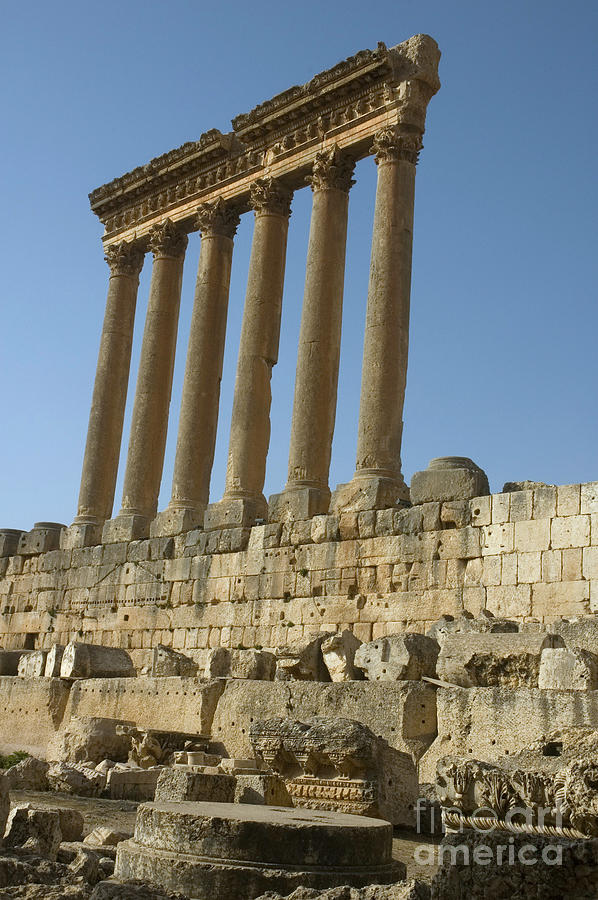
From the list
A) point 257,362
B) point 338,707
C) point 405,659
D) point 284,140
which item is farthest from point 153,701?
point 284,140

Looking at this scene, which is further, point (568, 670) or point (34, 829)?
point (568, 670)

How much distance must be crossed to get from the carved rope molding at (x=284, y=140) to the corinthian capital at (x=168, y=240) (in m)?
0.24

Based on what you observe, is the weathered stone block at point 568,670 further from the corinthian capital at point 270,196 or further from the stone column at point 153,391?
the corinthian capital at point 270,196

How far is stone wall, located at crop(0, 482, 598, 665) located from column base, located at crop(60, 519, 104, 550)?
0.22 m

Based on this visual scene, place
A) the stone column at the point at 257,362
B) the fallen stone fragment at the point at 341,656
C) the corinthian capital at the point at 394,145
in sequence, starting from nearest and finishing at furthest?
1. the fallen stone fragment at the point at 341,656
2. the corinthian capital at the point at 394,145
3. the stone column at the point at 257,362

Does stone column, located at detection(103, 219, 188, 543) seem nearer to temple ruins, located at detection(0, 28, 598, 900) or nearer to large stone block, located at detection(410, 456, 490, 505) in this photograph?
temple ruins, located at detection(0, 28, 598, 900)

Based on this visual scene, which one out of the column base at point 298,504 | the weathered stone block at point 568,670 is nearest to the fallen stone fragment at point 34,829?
the weathered stone block at point 568,670

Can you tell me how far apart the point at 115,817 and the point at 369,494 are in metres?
8.01

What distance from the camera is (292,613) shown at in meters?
17.9

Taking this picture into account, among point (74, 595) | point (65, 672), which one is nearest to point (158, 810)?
point (65, 672)

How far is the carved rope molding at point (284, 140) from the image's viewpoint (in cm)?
1919

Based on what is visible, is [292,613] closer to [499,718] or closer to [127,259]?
[499,718]

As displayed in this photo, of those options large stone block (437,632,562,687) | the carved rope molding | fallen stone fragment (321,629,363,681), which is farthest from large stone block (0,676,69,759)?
the carved rope molding

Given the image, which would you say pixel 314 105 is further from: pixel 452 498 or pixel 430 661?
pixel 430 661
